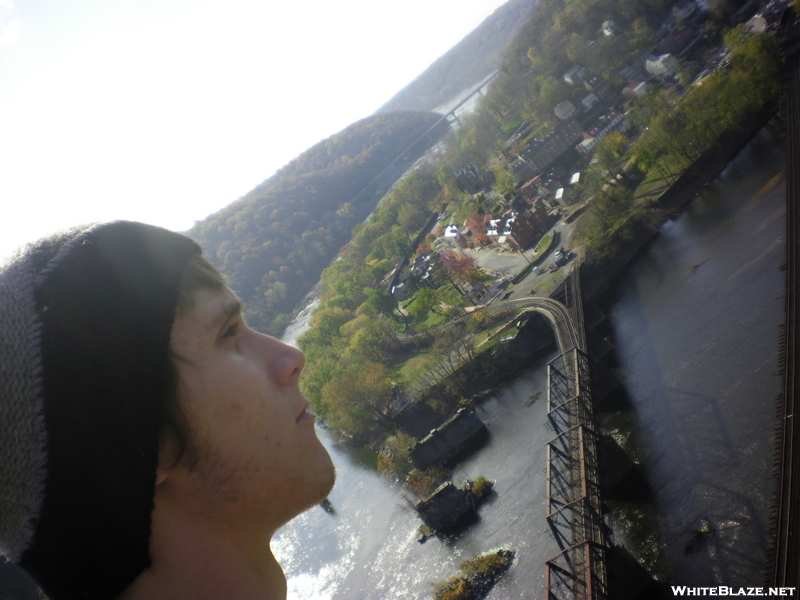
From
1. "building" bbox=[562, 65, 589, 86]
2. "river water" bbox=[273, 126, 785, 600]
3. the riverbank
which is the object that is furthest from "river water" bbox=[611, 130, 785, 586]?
"building" bbox=[562, 65, 589, 86]

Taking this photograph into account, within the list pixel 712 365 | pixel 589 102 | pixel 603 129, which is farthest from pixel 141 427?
pixel 589 102

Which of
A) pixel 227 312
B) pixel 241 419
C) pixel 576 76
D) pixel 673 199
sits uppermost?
pixel 227 312

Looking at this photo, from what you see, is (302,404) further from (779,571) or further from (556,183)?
(556,183)

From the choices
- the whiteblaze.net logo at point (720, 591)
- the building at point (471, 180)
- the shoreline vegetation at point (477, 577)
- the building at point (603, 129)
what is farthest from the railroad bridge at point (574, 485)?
the building at point (471, 180)

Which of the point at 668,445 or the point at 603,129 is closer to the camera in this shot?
the point at 668,445

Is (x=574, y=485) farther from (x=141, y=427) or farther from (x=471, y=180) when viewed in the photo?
(x=471, y=180)

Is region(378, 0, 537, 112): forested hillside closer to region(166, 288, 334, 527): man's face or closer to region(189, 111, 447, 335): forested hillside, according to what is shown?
region(189, 111, 447, 335): forested hillside
